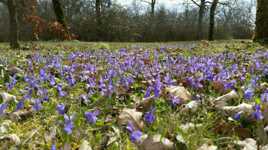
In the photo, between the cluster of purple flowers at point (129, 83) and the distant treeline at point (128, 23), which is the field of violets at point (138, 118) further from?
the distant treeline at point (128, 23)

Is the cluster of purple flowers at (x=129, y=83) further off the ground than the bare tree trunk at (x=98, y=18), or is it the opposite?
the bare tree trunk at (x=98, y=18)

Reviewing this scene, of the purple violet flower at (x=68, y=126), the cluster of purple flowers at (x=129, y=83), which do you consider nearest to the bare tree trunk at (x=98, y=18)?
the cluster of purple flowers at (x=129, y=83)

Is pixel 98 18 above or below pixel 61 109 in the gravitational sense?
above

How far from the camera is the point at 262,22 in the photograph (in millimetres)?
12500

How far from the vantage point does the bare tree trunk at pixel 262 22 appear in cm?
1232

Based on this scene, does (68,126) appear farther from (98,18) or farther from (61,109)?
(98,18)

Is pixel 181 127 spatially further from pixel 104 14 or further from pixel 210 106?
pixel 104 14

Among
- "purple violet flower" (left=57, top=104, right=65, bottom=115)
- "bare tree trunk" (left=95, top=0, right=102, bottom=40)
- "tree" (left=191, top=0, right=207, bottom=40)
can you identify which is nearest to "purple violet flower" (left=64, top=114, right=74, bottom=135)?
"purple violet flower" (left=57, top=104, right=65, bottom=115)

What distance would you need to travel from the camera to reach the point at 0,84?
3.67 metres

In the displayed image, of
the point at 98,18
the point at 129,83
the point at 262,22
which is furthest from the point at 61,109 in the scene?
the point at 98,18

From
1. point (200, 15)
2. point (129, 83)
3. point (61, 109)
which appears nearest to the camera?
point (61, 109)

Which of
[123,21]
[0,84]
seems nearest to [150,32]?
[123,21]

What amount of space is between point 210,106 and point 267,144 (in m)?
0.78

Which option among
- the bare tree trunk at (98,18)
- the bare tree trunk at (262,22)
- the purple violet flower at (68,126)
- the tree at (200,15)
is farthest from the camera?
the tree at (200,15)
